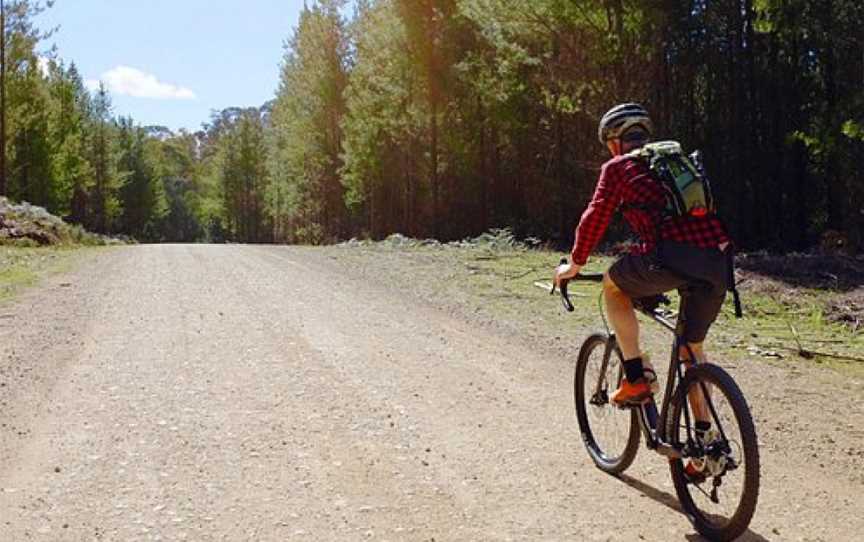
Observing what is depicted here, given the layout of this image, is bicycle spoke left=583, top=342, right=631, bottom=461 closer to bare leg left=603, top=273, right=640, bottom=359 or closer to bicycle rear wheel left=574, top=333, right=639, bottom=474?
bicycle rear wheel left=574, top=333, right=639, bottom=474

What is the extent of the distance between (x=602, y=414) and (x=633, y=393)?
77 cm

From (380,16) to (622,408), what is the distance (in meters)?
30.9

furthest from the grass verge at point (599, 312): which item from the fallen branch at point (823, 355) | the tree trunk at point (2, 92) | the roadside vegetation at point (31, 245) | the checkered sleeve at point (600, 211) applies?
the tree trunk at point (2, 92)

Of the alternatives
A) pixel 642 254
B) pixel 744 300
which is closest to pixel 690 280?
pixel 642 254

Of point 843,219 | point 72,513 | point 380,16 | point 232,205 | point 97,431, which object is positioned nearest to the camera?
point 72,513

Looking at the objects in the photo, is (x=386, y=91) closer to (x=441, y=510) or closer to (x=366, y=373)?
(x=366, y=373)

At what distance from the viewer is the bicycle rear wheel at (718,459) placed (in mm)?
3693

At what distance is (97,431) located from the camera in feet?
18.3

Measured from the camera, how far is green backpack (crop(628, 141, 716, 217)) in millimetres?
3969

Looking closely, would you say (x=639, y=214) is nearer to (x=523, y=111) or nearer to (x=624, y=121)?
(x=624, y=121)

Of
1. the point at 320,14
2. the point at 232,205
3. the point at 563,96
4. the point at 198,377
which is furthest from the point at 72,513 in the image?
the point at 232,205

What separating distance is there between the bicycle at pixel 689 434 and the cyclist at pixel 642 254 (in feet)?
0.29

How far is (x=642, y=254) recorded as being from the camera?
13.7 feet

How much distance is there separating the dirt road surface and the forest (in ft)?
35.2
